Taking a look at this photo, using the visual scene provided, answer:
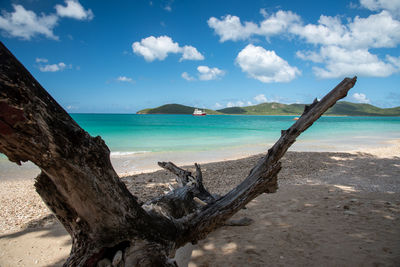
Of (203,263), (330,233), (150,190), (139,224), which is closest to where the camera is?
(139,224)

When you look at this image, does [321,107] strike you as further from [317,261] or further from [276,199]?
[276,199]

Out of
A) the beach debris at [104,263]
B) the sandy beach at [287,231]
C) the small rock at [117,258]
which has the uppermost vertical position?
the small rock at [117,258]

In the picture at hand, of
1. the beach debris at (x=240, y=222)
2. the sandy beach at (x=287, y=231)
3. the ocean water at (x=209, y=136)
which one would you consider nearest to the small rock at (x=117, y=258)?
the sandy beach at (x=287, y=231)

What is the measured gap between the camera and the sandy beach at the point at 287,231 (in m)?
3.62

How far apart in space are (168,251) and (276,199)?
446 centimetres

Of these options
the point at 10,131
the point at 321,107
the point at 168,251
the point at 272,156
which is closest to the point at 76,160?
the point at 10,131

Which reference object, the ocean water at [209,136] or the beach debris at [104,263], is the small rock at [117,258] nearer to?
the beach debris at [104,263]

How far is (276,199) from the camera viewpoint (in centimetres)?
638

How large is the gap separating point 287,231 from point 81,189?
148 inches

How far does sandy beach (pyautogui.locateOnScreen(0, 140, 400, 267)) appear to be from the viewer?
3621 mm

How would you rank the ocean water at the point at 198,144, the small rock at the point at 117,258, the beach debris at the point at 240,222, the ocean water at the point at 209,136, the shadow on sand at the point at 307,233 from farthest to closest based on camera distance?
the ocean water at the point at 209,136 → the ocean water at the point at 198,144 → the beach debris at the point at 240,222 → the shadow on sand at the point at 307,233 → the small rock at the point at 117,258

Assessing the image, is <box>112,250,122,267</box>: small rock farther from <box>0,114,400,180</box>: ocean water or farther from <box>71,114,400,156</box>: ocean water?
<box>71,114,400,156</box>: ocean water

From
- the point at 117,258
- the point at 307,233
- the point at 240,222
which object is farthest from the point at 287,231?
the point at 117,258

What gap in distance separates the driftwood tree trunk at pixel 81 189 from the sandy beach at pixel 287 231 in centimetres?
119
